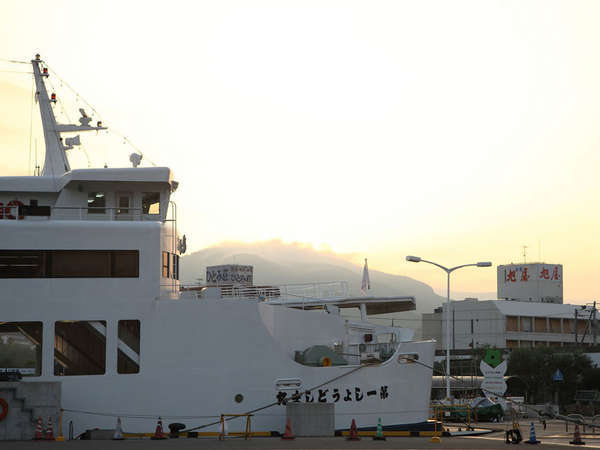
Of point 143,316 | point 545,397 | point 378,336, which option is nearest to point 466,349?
point 545,397

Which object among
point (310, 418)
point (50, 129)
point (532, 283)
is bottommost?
point (310, 418)

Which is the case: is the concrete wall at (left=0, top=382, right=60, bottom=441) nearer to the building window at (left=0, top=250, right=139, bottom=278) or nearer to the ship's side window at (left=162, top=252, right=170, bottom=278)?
the building window at (left=0, top=250, right=139, bottom=278)

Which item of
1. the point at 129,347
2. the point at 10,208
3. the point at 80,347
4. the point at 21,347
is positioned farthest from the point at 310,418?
the point at 10,208

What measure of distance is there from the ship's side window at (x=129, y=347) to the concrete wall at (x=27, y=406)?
2172 millimetres

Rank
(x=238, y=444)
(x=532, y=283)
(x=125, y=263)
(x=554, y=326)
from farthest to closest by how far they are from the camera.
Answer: (x=532, y=283), (x=554, y=326), (x=125, y=263), (x=238, y=444)

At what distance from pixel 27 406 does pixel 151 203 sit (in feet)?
27.2

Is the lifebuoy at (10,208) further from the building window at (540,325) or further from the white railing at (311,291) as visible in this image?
the building window at (540,325)

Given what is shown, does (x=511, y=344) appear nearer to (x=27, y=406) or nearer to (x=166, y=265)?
(x=166, y=265)

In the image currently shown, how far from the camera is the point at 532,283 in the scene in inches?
5507

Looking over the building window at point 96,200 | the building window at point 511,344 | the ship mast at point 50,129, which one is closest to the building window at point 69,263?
the building window at point 96,200

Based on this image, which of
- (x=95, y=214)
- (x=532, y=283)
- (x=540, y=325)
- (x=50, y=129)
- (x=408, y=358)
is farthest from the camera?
(x=532, y=283)

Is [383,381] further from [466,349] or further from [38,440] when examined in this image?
[466,349]

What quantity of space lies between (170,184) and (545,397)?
61645mm

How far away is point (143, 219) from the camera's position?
98.7ft
